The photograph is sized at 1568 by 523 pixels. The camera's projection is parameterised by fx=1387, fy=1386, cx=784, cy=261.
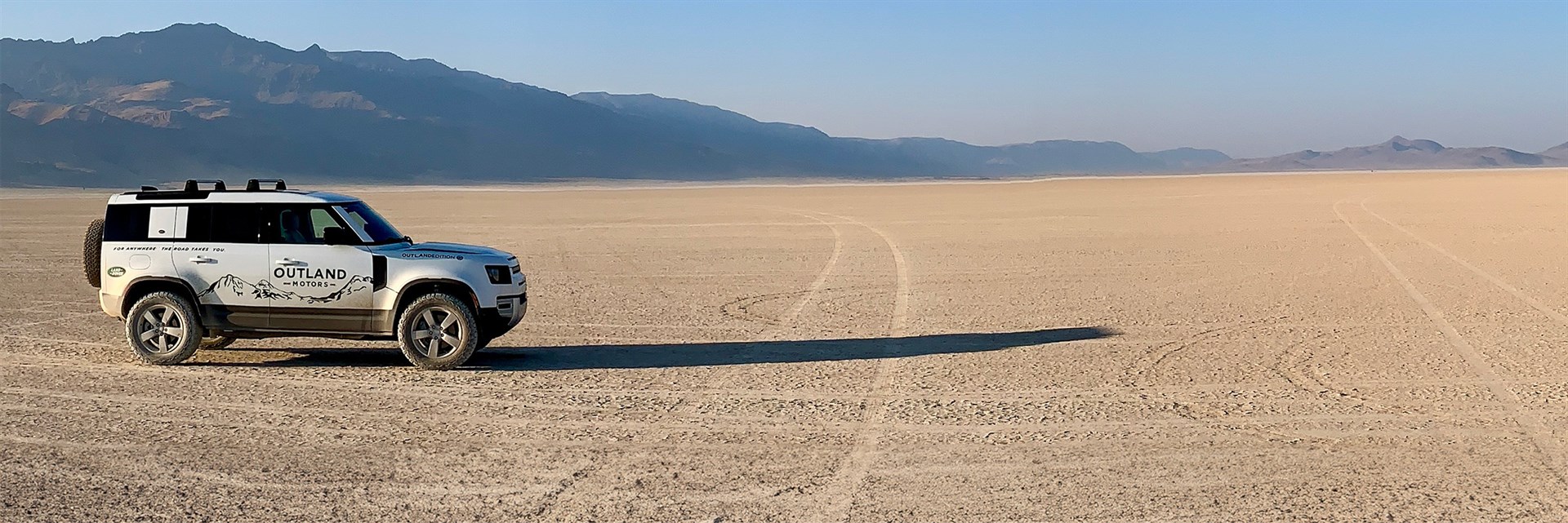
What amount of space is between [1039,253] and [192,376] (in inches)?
641

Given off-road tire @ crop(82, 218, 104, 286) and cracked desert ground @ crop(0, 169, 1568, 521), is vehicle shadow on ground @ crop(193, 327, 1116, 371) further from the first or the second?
off-road tire @ crop(82, 218, 104, 286)

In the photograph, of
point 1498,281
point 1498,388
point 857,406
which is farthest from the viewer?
point 1498,281

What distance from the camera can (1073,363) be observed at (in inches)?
450

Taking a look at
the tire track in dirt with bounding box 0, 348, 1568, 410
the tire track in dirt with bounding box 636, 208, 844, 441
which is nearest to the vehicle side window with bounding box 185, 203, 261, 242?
the tire track in dirt with bounding box 0, 348, 1568, 410

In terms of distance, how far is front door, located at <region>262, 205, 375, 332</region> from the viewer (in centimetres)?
1104

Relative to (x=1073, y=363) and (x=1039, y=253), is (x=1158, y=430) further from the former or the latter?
(x=1039, y=253)

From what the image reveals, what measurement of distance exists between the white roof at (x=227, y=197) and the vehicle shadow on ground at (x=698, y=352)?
135 centimetres

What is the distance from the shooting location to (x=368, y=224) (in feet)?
38.1

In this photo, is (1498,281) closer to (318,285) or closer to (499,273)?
(499,273)

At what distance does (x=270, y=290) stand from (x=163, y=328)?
3.17 ft

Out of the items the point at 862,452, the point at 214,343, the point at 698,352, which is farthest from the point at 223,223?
the point at 862,452

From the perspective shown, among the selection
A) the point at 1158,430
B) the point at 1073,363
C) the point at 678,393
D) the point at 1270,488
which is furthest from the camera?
the point at 1073,363

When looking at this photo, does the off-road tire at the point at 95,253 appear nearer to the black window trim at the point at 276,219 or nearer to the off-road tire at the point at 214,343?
the off-road tire at the point at 214,343

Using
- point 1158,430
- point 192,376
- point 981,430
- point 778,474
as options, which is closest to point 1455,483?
point 1158,430
